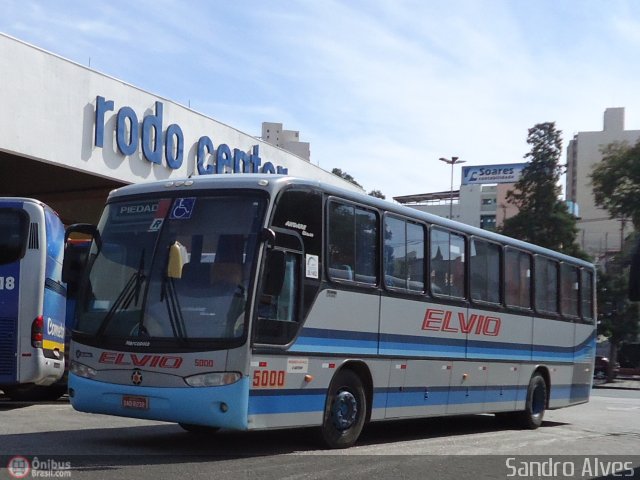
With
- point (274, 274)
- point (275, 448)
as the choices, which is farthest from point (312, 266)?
point (275, 448)

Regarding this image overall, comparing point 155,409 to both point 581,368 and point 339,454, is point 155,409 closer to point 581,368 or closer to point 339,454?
point 339,454

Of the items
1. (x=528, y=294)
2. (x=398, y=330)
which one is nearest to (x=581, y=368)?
(x=528, y=294)

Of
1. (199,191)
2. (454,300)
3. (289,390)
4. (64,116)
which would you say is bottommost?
(289,390)

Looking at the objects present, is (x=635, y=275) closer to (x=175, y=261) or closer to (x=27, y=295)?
(x=175, y=261)

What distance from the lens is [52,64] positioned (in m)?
23.4

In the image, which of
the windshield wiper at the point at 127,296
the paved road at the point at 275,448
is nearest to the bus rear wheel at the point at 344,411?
the paved road at the point at 275,448

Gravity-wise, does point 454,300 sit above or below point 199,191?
below

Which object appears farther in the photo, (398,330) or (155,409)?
(398,330)

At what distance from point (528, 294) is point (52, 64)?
1379cm

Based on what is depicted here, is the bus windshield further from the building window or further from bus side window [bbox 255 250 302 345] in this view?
the building window

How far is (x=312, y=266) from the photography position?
10438 mm

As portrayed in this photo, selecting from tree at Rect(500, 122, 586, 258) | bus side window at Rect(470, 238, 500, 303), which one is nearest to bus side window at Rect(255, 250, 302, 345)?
bus side window at Rect(470, 238, 500, 303)

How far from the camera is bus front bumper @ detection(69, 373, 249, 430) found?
9.31 m

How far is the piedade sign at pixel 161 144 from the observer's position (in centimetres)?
2552
